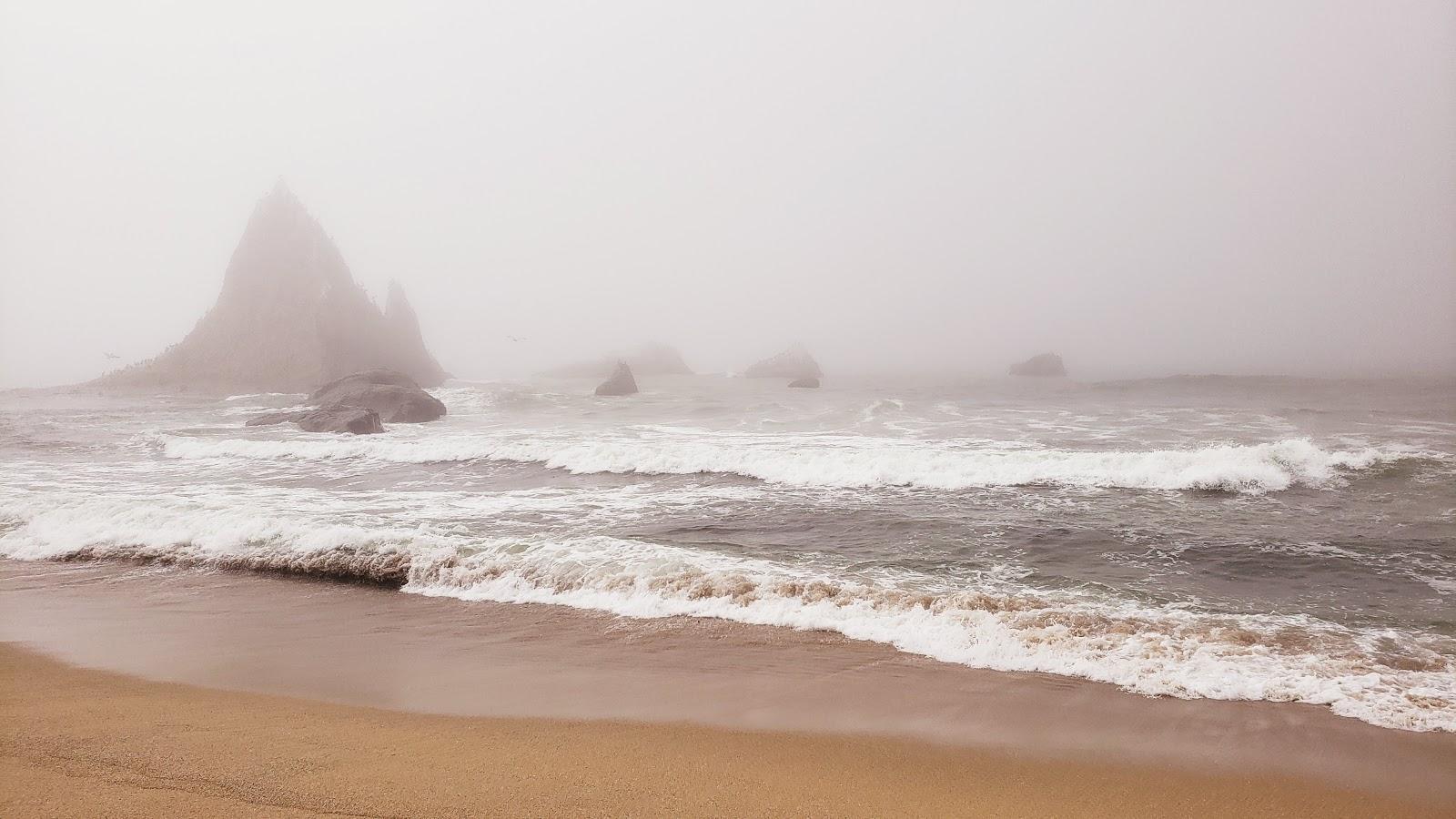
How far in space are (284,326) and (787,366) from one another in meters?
45.3

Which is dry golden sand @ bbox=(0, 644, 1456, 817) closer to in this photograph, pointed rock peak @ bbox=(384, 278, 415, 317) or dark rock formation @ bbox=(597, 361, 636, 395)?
dark rock formation @ bbox=(597, 361, 636, 395)

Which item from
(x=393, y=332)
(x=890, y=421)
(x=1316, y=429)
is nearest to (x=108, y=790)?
(x=890, y=421)

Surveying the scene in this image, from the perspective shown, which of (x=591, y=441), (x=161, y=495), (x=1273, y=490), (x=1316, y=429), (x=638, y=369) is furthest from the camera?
(x=638, y=369)

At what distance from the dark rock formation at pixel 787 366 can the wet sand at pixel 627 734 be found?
63.2m

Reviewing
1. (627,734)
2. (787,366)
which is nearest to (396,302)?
(787,366)

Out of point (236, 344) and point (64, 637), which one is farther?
point (236, 344)

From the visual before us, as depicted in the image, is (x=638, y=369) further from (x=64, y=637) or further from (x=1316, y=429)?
(x=64, y=637)

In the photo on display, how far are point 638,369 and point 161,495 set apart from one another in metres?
69.6

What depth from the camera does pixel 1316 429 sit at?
65.1 feet

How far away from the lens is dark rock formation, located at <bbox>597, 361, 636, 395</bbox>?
39344 millimetres

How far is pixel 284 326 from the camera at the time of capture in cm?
4575

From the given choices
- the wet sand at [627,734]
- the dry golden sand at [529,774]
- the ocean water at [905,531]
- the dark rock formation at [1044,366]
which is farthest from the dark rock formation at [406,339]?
the dark rock formation at [1044,366]

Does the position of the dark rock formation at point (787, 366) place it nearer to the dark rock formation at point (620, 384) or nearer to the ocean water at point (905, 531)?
the dark rock formation at point (620, 384)

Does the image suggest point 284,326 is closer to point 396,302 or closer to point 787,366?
point 396,302
